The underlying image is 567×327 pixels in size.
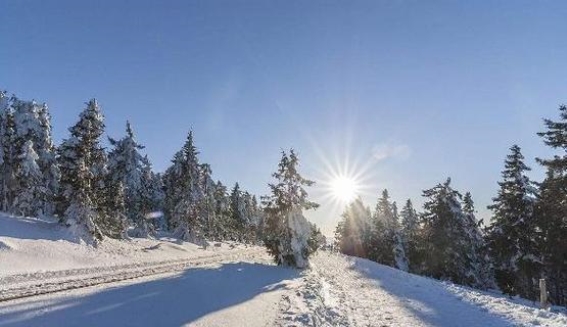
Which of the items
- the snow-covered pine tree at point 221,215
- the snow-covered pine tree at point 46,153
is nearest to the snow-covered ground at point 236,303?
the snow-covered pine tree at point 46,153

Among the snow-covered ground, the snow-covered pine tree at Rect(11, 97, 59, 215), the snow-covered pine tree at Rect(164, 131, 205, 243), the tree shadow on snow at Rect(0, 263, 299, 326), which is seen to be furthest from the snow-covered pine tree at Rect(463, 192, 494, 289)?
the snow-covered pine tree at Rect(11, 97, 59, 215)

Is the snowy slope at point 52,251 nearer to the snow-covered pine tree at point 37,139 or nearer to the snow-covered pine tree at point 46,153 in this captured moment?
the snow-covered pine tree at point 37,139

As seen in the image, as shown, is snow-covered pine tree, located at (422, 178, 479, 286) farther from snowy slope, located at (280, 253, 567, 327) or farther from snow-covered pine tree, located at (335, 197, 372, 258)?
snow-covered pine tree, located at (335, 197, 372, 258)

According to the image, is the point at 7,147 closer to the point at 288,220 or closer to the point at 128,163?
the point at 128,163

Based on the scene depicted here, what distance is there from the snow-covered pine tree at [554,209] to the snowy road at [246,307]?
13.9 metres

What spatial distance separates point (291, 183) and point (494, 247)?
1847cm

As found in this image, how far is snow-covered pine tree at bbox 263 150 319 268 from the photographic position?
3575 cm

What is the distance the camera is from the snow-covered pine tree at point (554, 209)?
3177 centimetres

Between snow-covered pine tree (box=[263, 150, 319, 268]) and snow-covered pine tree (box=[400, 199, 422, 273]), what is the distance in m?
35.0

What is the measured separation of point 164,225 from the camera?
9856 centimetres

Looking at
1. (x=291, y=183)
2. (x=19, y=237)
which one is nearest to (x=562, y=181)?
(x=291, y=183)

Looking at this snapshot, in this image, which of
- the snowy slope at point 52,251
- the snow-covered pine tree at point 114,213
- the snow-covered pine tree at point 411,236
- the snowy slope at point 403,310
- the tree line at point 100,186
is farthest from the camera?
the snow-covered pine tree at point 411,236

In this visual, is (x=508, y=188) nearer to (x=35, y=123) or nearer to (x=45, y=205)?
(x=35, y=123)

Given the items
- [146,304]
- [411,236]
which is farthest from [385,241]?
[146,304]
